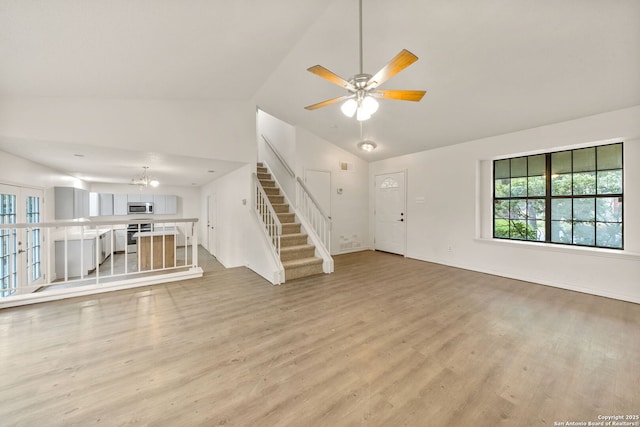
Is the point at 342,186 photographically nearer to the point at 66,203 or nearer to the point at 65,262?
the point at 65,262

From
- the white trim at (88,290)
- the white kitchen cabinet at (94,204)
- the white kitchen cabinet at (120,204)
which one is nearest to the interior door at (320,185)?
the white trim at (88,290)

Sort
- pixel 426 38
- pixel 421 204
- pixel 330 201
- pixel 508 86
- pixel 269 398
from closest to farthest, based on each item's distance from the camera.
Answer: pixel 269 398, pixel 426 38, pixel 508 86, pixel 421 204, pixel 330 201

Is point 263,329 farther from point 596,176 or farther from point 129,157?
point 596,176

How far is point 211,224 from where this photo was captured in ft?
25.2

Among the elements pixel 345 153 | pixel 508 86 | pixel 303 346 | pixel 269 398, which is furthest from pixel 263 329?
pixel 345 153

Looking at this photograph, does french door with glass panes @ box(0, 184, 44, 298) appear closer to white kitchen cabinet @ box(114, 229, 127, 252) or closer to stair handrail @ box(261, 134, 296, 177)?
white kitchen cabinet @ box(114, 229, 127, 252)

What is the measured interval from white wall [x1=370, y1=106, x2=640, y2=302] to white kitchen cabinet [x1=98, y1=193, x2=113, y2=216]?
28.4ft

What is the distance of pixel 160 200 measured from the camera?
8.62 m

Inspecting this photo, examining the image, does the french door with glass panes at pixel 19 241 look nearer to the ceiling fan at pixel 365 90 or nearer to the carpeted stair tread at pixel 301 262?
the carpeted stair tread at pixel 301 262

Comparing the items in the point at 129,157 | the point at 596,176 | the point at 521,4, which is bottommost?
the point at 596,176

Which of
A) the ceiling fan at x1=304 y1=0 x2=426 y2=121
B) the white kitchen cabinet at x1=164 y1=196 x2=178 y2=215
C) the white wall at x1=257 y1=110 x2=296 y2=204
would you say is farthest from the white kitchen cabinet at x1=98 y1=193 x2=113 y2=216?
the ceiling fan at x1=304 y1=0 x2=426 y2=121

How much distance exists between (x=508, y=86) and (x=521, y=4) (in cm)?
117

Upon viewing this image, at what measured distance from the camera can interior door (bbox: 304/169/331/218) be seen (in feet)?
19.4

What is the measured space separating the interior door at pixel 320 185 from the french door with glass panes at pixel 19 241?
452 centimetres
